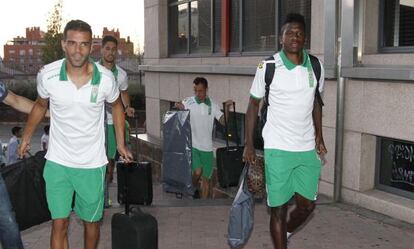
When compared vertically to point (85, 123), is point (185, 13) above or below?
above

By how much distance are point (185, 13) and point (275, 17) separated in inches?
180

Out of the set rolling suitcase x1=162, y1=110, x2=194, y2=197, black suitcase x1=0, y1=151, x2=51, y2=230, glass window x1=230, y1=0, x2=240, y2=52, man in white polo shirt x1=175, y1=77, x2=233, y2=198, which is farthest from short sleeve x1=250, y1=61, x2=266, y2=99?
glass window x1=230, y1=0, x2=240, y2=52

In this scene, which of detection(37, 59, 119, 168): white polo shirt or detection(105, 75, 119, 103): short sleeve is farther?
detection(105, 75, 119, 103): short sleeve

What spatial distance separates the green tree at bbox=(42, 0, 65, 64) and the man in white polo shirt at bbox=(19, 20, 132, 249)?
4670 cm

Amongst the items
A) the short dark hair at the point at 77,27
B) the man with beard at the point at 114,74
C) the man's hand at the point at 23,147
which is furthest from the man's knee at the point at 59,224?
the man with beard at the point at 114,74

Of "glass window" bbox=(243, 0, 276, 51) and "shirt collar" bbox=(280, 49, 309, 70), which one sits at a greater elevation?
"glass window" bbox=(243, 0, 276, 51)

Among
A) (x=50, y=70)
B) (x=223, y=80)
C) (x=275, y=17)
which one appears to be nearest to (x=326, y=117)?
(x=275, y=17)

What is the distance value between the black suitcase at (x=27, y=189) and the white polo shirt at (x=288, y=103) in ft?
5.97

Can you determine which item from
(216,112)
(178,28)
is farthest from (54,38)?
(216,112)

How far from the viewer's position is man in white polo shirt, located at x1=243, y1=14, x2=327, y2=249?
4.46 metres

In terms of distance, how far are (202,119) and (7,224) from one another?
4.47 m

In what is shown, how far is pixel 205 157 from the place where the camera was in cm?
854

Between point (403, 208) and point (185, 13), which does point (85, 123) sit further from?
point (185, 13)

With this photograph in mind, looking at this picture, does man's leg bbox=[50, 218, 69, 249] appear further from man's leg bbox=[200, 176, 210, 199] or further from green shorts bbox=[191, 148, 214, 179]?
man's leg bbox=[200, 176, 210, 199]
